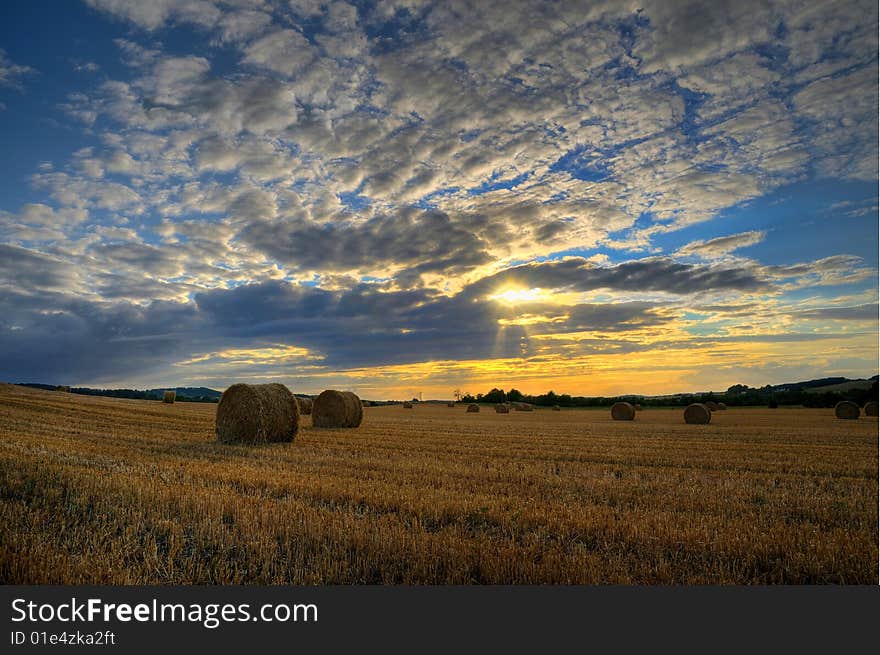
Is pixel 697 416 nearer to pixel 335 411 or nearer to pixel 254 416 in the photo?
pixel 335 411

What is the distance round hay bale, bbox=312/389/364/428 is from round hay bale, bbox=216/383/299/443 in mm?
7145

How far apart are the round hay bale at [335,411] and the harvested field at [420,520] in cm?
1194

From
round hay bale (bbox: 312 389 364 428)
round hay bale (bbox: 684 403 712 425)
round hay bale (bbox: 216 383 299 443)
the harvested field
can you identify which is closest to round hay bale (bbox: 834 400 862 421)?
round hay bale (bbox: 684 403 712 425)

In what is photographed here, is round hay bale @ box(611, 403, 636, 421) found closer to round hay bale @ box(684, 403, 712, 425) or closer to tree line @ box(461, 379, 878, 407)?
round hay bale @ box(684, 403, 712, 425)

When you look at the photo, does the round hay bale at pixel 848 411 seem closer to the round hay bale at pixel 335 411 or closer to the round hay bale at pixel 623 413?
the round hay bale at pixel 623 413

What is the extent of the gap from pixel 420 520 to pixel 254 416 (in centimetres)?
1144

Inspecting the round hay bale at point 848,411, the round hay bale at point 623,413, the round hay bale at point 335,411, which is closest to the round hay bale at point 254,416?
the round hay bale at point 335,411

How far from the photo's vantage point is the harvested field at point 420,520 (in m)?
4.83

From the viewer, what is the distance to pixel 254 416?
16656 mm

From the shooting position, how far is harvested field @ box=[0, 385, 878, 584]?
15.9ft

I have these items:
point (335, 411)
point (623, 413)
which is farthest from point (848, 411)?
point (335, 411)

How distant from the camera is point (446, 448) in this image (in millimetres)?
15781

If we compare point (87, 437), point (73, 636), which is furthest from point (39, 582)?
point (87, 437)

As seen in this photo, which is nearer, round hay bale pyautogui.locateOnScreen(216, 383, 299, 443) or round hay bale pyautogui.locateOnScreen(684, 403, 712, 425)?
round hay bale pyautogui.locateOnScreen(216, 383, 299, 443)
